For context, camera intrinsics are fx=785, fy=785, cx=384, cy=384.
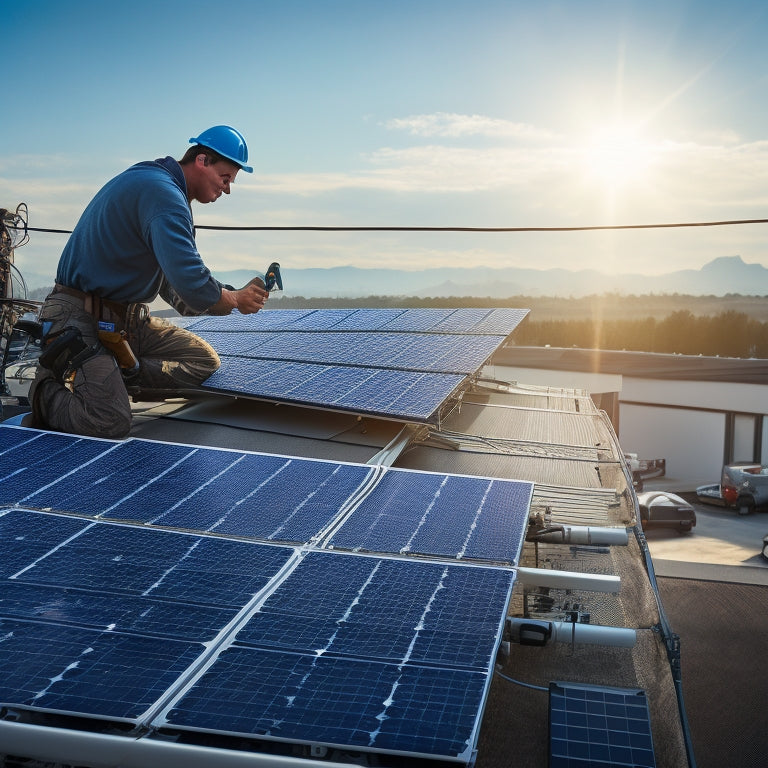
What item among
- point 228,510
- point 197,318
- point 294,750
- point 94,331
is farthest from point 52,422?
point 197,318

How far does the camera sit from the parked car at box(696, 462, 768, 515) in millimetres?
32375

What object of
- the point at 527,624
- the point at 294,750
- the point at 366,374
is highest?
the point at 366,374

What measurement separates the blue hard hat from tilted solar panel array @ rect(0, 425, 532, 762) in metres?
2.37

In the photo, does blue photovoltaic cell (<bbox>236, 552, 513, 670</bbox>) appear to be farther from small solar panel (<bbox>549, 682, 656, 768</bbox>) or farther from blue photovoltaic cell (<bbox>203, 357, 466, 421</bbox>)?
blue photovoltaic cell (<bbox>203, 357, 466, 421</bbox>)

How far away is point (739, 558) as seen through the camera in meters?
25.1

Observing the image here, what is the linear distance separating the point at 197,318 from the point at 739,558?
2049 cm

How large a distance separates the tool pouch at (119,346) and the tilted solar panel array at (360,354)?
1.06 meters

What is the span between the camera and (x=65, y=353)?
5.73 m

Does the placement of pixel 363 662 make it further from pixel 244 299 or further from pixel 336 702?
pixel 244 299

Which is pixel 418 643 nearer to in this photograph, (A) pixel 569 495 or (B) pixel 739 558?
(A) pixel 569 495

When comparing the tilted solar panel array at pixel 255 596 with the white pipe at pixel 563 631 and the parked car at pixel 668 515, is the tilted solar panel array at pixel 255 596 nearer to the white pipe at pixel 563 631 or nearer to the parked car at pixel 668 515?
the white pipe at pixel 563 631

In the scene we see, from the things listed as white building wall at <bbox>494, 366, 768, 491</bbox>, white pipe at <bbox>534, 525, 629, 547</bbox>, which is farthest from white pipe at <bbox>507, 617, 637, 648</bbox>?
white building wall at <bbox>494, 366, 768, 491</bbox>

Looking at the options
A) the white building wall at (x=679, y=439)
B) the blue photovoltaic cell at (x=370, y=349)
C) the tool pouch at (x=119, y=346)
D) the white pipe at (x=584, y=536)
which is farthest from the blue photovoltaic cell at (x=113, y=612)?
the white building wall at (x=679, y=439)

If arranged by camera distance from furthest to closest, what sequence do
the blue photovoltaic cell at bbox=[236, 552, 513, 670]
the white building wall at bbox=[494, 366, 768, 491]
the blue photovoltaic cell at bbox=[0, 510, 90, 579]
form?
the white building wall at bbox=[494, 366, 768, 491] → the blue photovoltaic cell at bbox=[0, 510, 90, 579] → the blue photovoltaic cell at bbox=[236, 552, 513, 670]
